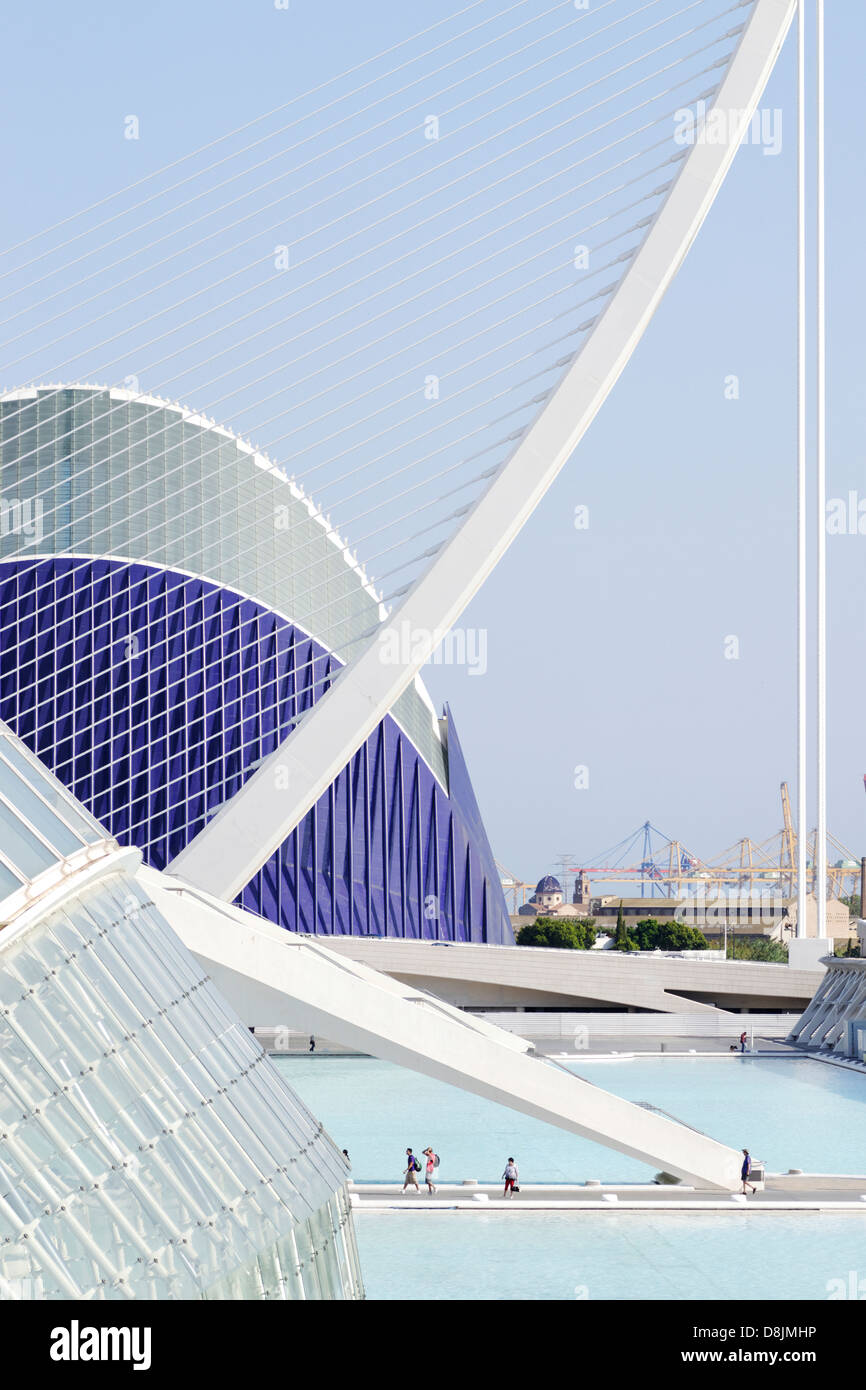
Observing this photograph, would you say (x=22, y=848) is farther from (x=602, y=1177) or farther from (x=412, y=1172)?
(x=602, y=1177)

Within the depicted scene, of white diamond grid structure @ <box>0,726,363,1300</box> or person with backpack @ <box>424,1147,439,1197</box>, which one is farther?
A: person with backpack @ <box>424,1147,439,1197</box>

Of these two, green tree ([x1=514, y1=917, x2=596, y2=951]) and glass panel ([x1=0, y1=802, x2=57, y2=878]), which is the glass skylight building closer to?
green tree ([x1=514, y1=917, x2=596, y2=951])

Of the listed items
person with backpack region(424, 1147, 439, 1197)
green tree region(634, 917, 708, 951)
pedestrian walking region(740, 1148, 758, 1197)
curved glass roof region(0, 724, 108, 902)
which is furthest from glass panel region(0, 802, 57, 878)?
green tree region(634, 917, 708, 951)

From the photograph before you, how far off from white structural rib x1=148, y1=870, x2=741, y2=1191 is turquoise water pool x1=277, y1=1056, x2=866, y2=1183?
2677mm

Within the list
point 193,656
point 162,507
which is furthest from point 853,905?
point 162,507

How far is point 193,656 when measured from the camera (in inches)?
2032

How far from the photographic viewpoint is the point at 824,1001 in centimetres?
3984

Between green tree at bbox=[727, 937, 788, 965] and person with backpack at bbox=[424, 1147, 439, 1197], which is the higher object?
person with backpack at bbox=[424, 1147, 439, 1197]

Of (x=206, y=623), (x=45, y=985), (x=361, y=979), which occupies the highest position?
(x=206, y=623)

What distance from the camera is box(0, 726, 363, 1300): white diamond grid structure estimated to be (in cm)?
746
